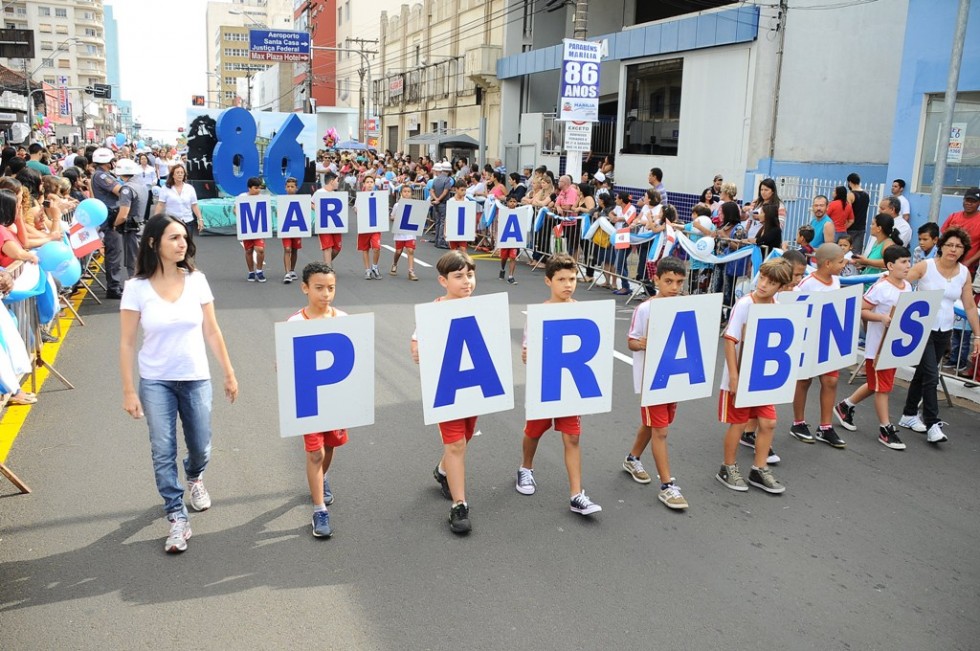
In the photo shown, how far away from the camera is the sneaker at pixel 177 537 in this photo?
457 centimetres

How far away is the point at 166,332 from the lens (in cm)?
448

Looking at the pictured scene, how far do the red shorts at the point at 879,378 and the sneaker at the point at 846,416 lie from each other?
17.0 inches

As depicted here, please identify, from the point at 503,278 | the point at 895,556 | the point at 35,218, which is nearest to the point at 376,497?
the point at 895,556

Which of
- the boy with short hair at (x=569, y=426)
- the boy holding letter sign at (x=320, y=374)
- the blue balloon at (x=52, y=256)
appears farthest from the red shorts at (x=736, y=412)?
the blue balloon at (x=52, y=256)

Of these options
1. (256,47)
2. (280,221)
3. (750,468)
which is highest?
(256,47)

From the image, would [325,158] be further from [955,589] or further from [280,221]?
[955,589]

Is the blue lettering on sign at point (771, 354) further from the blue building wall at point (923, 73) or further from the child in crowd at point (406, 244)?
the child in crowd at point (406, 244)

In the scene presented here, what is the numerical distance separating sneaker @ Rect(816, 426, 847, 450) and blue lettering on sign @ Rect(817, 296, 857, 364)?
708 mm

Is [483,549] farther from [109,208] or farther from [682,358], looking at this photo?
[109,208]

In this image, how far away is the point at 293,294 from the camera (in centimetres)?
1264

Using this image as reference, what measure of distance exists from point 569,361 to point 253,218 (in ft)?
30.1

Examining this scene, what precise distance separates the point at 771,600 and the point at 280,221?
10.6 m

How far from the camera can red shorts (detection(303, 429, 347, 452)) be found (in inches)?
187

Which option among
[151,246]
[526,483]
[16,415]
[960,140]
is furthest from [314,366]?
[960,140]
